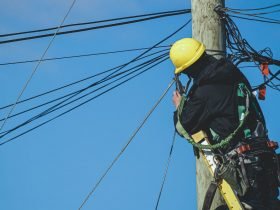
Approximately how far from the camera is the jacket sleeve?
5688 millimetres

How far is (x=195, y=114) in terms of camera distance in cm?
570

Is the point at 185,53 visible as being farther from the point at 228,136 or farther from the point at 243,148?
the point at 243,148

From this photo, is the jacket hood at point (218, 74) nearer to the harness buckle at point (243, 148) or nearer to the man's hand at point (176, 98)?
the man's hand at point (176, 98)

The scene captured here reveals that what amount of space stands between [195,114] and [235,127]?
387 millimetres

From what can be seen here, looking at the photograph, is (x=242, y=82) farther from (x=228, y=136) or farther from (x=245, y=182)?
(x=245, y=182)

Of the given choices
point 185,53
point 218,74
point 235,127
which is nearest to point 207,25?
point 185,53

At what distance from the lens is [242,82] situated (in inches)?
229

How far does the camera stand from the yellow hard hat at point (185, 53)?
19.8 feet

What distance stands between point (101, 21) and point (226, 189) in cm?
372

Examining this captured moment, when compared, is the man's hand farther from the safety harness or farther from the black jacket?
the black jacket

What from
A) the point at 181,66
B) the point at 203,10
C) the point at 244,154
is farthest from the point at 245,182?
the point at 203,10

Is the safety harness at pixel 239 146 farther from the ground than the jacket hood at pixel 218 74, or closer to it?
closer to it

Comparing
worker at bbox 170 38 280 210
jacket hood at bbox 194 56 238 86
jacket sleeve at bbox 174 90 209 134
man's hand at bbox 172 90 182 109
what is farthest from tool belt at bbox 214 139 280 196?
man's hand at bbox 172 90 182 109

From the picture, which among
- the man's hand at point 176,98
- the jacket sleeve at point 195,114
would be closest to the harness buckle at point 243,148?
the jacket sleeve at point 195,114
